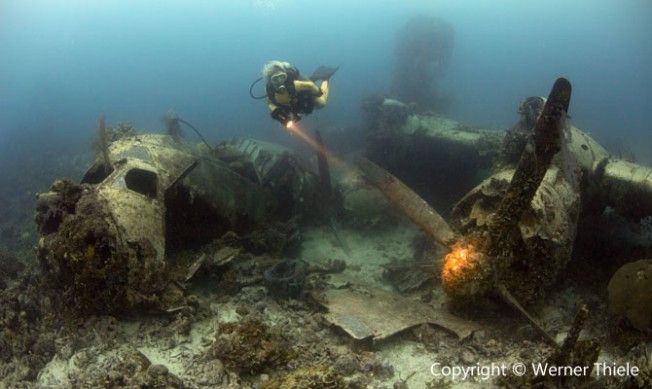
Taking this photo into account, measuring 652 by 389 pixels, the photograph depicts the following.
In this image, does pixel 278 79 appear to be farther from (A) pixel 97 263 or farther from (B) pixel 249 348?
(B) pixel 249 348

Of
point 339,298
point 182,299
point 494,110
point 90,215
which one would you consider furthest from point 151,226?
point 494,110

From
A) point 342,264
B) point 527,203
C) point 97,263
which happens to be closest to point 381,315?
point 342,264

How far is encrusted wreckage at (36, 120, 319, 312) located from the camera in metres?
6.04

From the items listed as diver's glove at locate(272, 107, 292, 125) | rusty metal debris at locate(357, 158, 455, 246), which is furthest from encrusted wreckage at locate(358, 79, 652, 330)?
diver's glove at locate(272, 107, 292, 125)

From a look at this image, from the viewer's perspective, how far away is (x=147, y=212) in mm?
6820

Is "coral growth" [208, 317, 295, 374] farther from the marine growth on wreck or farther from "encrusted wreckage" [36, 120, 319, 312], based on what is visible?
"encrusted wreckage" [36, 120, 319, 312]

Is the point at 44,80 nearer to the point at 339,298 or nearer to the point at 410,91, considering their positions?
the point at 410,91

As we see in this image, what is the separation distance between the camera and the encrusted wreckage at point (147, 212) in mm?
6039

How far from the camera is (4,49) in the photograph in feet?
417

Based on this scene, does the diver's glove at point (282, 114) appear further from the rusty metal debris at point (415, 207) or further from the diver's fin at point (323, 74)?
the rusty metal debris at point (415, 207)

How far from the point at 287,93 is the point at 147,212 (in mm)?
4088

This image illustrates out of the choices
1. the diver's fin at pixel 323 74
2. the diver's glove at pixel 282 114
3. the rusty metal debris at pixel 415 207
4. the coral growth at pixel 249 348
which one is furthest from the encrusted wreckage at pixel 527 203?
the diver's fin at pixel 323 74

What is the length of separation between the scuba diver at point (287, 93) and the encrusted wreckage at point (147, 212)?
185 cm

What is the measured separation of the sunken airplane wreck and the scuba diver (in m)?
1.88
